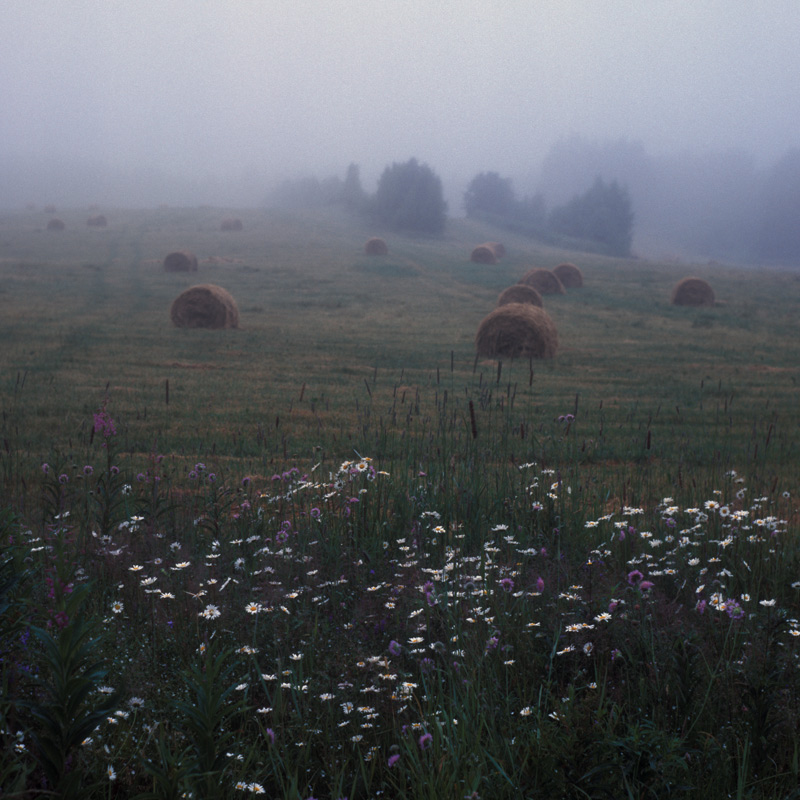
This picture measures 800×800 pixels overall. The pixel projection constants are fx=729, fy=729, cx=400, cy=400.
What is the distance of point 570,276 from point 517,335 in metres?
27.9

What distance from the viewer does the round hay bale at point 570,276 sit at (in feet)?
156

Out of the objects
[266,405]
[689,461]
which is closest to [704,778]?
[689,461]

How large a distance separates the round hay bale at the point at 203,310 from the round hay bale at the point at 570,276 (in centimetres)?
2661

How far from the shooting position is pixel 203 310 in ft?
88.9

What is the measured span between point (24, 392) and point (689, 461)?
1081 centimetres

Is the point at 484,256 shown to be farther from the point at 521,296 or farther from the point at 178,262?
the point at 521,296

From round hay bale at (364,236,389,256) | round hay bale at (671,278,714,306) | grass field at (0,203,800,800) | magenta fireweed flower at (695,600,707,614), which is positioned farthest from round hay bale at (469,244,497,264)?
magenta fireweed flower at (695,600,707,614)

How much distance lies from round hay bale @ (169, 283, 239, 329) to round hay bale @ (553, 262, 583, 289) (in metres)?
26.6

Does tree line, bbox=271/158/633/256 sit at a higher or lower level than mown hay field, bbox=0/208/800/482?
higher

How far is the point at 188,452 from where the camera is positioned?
28.7 ft

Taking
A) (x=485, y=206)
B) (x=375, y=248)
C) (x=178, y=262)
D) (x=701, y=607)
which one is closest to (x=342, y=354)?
(x=701, y=607)

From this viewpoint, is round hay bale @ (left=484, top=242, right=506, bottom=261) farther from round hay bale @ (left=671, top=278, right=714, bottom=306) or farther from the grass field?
the grass field

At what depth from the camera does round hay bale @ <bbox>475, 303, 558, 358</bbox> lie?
21969 mm

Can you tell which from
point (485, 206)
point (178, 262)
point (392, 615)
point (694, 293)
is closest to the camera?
point (392, 615)
